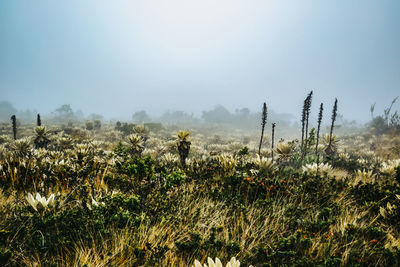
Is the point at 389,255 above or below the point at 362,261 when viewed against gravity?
above

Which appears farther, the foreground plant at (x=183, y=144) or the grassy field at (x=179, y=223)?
the foreground plant at (x=183, y=144)

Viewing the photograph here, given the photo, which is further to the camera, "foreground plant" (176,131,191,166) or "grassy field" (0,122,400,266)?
"foreground plant" (176,131,191,166)

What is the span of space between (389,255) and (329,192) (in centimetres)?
217

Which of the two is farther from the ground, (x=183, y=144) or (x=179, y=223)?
(x=183, y=144)

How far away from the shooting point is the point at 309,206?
380cm

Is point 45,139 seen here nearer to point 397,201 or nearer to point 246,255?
point 246,255

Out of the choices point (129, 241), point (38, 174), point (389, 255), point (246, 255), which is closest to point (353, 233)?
point (389, 255)

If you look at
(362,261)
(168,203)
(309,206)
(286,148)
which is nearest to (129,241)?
(168,203)

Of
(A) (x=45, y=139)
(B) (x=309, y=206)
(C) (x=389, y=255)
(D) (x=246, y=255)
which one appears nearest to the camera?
(C) (x=389, y=255)

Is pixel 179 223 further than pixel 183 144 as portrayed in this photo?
No

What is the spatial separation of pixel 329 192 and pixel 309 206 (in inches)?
31.0

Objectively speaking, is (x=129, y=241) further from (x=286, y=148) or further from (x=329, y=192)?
(x=286, y=148)

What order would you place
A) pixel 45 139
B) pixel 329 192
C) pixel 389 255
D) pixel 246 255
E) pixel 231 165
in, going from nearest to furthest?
1. pixel 389 255
2. pixel 246 255
3. pixel 329 192
4. pixel 231 165
5. pixel 45 139

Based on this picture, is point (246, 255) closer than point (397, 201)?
Yes
